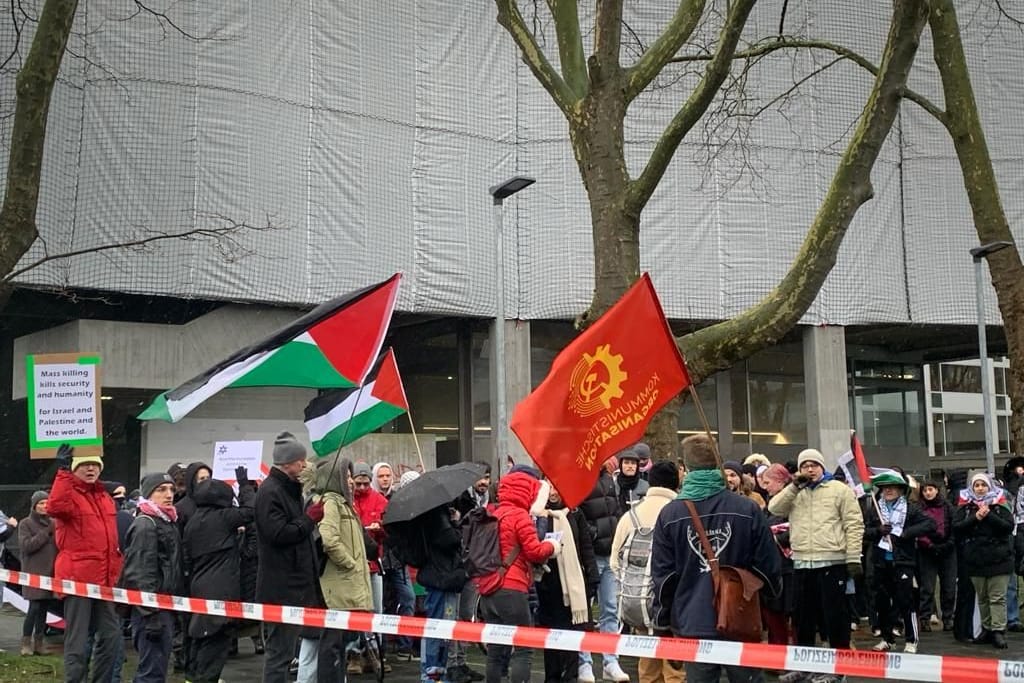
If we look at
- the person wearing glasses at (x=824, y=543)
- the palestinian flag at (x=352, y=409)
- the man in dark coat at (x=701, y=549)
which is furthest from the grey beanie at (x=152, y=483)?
the person wearing glasses at (x=824, y=543)

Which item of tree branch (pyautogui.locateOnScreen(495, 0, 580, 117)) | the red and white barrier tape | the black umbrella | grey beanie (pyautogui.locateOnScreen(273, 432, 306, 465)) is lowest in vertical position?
the red and white barrier tape

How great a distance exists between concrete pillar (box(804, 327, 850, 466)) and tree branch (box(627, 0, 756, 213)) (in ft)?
45.0

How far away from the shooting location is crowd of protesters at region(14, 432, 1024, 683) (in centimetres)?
639

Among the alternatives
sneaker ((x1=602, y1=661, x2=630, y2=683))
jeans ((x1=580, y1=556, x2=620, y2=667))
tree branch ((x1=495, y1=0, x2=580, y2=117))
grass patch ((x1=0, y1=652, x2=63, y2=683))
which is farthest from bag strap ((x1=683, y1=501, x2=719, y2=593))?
tree branch ((x1=495, y1=0, x2=580, y2=117))

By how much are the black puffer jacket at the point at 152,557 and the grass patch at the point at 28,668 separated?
1874 millimetres

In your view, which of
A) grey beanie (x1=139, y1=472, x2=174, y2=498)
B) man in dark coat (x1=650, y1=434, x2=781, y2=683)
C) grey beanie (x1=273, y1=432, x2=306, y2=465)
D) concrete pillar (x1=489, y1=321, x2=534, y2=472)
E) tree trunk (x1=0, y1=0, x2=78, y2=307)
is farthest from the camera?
concrete pillar (x1=489, y1=321, x2=534, y2=472)

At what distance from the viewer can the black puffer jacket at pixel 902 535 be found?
11.4 meters

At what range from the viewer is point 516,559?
26.6 feet

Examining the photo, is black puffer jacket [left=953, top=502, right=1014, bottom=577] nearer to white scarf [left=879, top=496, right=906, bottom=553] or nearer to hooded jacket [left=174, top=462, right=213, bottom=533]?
white scarf [left=879, top=496, right=906, bottom=553]

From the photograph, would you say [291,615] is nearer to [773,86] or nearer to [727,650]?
[727,650]

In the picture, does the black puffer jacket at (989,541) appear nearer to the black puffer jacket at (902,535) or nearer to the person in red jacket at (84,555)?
the black puffer jacket at (902,535)

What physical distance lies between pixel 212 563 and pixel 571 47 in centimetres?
807

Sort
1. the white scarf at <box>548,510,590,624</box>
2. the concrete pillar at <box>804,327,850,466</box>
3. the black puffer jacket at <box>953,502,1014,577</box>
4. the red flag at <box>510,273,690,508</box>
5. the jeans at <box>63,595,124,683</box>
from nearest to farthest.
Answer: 1. the red flag at <box>510,273,690,508</box>
2. the jeans at <box>63,595,124,683</box>
3. the white scarf at <box>548,510,590,624</box>
4. the black puffer jacket at <box>953,502,1014,577</box>
5. the concrete pillar at <box>804,327,850,466</box>

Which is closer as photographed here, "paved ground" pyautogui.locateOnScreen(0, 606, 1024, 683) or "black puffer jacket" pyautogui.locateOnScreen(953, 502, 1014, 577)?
"paved ground" pyautogui.locateOnScreen(0, 606, 1024, 683)
